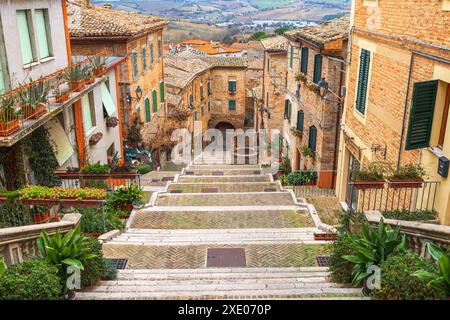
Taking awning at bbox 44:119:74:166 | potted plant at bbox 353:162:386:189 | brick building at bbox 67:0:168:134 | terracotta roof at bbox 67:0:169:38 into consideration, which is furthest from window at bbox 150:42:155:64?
potted plant at bbox 353:162:386:189

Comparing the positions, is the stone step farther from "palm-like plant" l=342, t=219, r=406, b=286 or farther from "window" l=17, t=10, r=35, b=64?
"palm-like plant" l=342, t=219, r=406, b=286

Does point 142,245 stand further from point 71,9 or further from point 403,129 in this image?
point 71,9

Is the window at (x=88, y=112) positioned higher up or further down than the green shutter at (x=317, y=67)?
further down

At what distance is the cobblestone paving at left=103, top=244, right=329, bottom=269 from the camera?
9.36 m

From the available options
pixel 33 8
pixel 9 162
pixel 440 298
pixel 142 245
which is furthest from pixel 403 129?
pixel 33 8

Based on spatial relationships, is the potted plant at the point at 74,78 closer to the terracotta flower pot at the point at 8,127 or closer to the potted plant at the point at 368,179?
the terracotta flower pot at the point at 8,127

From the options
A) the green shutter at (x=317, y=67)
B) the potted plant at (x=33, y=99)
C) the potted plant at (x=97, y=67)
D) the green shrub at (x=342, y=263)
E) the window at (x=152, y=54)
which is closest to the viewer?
the green shrub at (x=342, y=263)

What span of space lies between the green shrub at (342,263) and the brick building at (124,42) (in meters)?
18.3

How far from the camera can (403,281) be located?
5520mm

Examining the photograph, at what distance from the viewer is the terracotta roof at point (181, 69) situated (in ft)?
124

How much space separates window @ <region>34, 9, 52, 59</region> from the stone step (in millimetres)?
6170

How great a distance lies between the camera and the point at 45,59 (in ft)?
45.0

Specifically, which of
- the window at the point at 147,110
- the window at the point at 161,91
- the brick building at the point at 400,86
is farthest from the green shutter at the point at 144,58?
the brick building at the point at 400,86

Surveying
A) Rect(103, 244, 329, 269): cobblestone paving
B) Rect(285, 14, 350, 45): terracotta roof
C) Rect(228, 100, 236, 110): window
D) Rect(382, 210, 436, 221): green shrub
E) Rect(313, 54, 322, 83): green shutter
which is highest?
Rect(285, 14, 350, 45): terracotta roof
